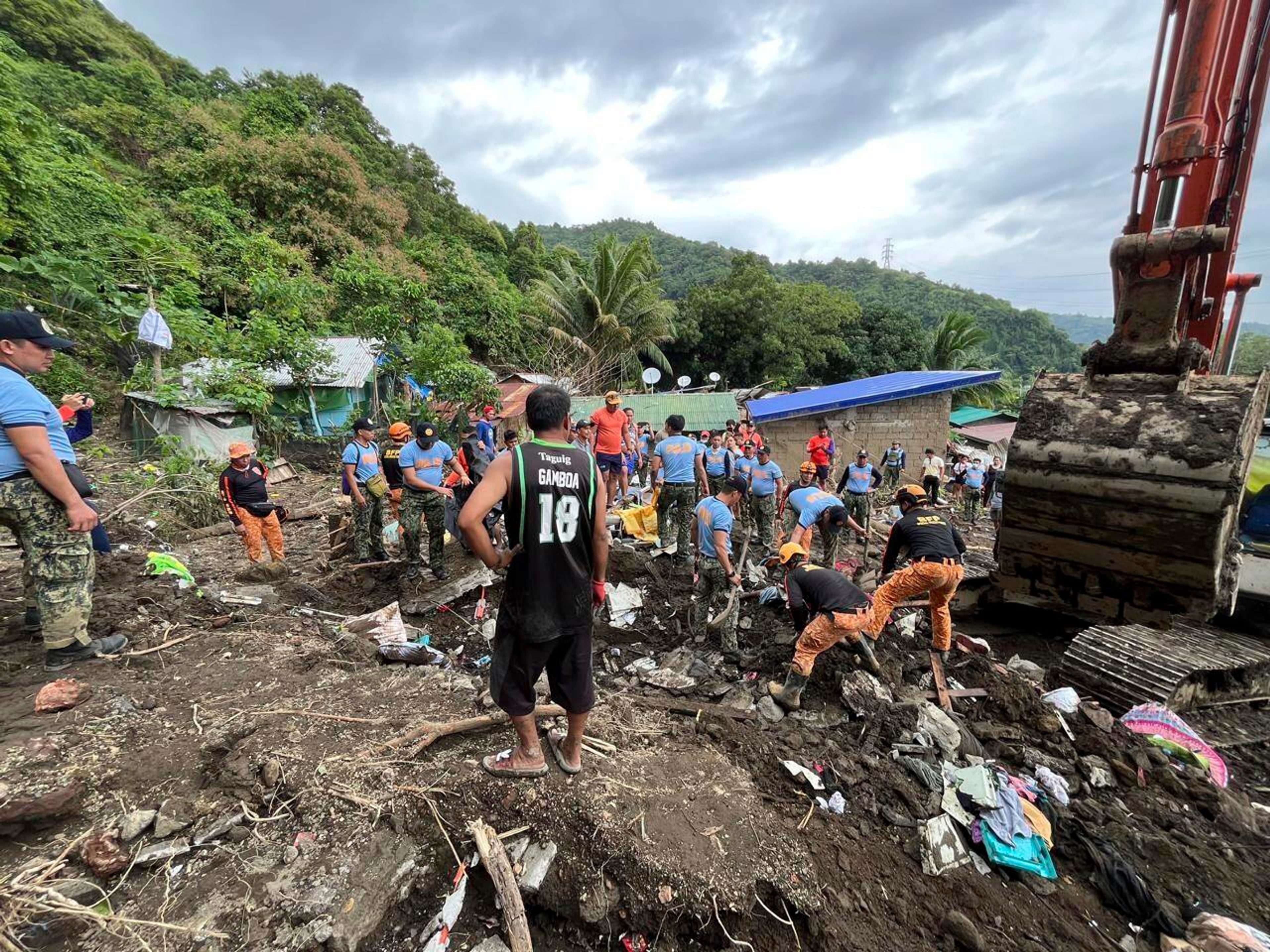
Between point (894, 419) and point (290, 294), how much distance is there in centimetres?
1463

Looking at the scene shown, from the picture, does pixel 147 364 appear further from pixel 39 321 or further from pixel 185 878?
pixel 185 878

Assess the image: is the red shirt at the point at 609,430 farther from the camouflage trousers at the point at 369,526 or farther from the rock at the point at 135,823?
the rock at the point at 135,823

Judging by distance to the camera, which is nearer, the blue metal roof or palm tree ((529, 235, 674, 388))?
the blue metal roof

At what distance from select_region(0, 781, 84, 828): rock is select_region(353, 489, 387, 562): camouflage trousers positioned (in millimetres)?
4170

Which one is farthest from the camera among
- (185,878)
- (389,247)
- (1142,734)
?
(389,247)

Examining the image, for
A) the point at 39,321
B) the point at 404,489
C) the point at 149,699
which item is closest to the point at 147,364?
the point at 404,489

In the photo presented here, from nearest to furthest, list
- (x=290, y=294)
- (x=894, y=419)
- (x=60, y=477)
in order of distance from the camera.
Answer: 1. (x=60, y=477)
2. (x=290, y=294)
3. (x=894, y=419)

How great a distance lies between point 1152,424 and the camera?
2.76m

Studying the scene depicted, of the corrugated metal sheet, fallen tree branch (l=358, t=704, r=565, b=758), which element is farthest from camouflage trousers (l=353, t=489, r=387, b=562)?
the corrugated metal sheet

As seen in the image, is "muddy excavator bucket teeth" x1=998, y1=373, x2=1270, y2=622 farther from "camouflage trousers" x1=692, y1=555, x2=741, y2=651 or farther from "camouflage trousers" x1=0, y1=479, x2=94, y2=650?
"camouflage trousers" x1=0, y1=479, x2=94, y2=650

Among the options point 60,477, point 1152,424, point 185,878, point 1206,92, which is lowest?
point 185,878

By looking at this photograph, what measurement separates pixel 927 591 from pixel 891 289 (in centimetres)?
6455

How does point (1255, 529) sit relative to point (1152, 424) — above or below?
below

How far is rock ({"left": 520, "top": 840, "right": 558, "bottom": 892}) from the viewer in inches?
87.2
